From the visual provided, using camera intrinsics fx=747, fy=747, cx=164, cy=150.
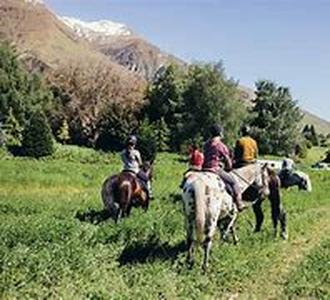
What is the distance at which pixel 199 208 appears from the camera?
47.2 ft

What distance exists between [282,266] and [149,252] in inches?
111

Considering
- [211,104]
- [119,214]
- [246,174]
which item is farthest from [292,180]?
[211,104]

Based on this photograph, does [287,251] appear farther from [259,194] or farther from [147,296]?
[147,296]

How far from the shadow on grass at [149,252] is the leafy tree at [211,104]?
53.0 metres

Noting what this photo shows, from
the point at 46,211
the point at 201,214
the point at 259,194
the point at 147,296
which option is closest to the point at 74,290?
the point at 147,296

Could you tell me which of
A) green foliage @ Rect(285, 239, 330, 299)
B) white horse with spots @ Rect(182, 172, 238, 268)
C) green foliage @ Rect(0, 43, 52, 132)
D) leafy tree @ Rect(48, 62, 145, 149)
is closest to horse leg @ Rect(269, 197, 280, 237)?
green foliage @ Rect(285, 239, 330, 299)

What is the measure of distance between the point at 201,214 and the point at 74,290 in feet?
11.8

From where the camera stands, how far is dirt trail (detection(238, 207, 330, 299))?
43.6 feet

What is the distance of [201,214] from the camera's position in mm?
14438

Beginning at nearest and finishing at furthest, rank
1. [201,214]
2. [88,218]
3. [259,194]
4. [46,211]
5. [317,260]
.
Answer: [201,214] < [317,260] < [259,194] < [88,218] < [46,211]

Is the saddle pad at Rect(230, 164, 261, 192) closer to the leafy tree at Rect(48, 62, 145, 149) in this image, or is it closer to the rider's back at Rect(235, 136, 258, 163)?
the rider's back at Rect(235, 136, 258, 163)

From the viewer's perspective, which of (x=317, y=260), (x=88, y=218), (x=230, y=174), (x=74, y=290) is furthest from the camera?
(x=88, y=218)

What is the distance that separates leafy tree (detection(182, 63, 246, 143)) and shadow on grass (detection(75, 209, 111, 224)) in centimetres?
4691

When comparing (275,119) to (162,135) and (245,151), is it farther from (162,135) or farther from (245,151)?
(245,151)
